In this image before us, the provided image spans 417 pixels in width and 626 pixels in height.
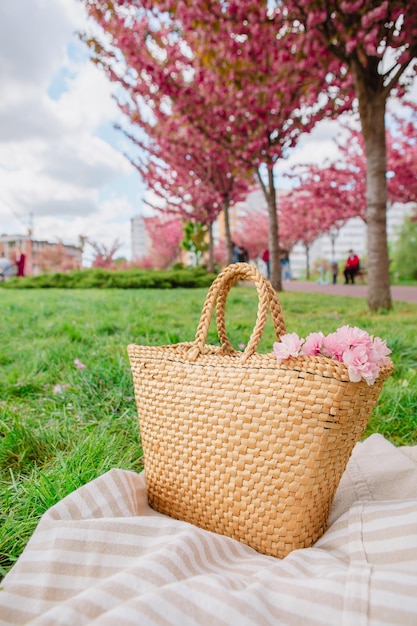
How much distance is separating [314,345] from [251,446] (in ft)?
0.93

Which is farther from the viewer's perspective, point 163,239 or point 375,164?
point 163,239

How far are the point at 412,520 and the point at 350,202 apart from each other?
56.7 ft

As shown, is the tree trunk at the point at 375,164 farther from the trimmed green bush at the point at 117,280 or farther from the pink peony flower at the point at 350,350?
the trimmed green bush at the point at 117,280

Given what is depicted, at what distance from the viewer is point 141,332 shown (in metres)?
3.46

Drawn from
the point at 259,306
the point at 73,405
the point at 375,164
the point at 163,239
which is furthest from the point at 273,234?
the point at 163,239

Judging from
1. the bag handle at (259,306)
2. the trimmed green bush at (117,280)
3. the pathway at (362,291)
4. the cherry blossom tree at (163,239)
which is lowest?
the pathway at (362,291)

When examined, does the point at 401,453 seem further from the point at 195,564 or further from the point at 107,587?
the point at 107,587

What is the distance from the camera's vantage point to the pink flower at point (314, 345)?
3.67 feet

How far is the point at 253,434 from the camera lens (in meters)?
1.06

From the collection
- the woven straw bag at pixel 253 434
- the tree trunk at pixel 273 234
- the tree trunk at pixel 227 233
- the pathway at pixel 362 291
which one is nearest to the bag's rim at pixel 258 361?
the woven straw bag at pixel 253 434

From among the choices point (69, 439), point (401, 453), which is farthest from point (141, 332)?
point (401, 453)

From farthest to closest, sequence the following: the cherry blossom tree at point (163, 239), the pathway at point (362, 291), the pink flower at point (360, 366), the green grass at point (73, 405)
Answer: the cherry blossom tree at point (163, 239) < the pathway at point (362, 291) < the green grass at point (73, 405) < the pink flower at point (360, 366)

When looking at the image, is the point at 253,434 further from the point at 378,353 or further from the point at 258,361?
the point at 378,353

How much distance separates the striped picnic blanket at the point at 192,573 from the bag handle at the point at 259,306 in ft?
1.44
